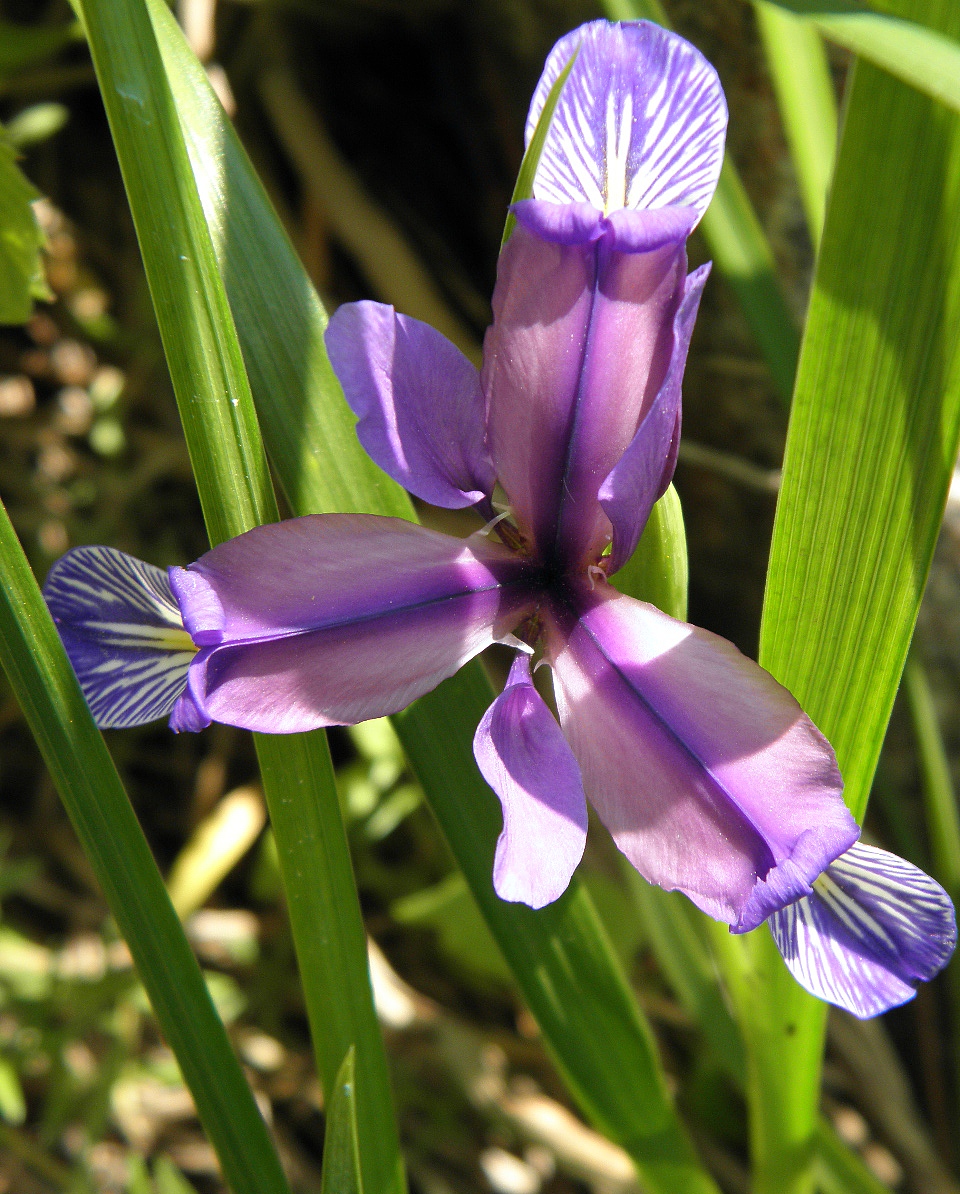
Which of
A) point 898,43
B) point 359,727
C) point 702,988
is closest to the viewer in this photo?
point 898,43

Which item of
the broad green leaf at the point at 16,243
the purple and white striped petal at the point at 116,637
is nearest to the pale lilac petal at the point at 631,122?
the purple and white striped petal at the point at 116,637

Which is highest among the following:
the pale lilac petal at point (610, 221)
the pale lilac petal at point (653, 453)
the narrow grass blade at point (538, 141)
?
the narrow grass blade at point (538, 141)

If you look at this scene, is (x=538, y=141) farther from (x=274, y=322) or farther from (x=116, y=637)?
(x=116, y=637)

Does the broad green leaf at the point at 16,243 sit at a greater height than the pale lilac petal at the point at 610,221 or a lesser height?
greater

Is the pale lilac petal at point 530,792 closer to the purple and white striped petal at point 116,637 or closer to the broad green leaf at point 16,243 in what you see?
the purple and white striped petal at point 116,637

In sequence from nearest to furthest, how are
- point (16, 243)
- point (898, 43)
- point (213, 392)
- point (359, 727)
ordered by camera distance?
point (898, 43), point (213, 392), point (16, 243), point (359, 727)

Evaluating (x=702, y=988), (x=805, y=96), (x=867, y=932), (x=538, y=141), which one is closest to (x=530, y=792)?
(x=867, y=932)

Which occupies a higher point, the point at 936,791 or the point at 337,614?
the point at 337,614

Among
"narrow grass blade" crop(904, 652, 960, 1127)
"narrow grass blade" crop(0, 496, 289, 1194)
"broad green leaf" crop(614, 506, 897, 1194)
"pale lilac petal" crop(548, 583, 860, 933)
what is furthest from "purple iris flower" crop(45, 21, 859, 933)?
"narrow grass blade" crop(904, 652, 960, 1127)
